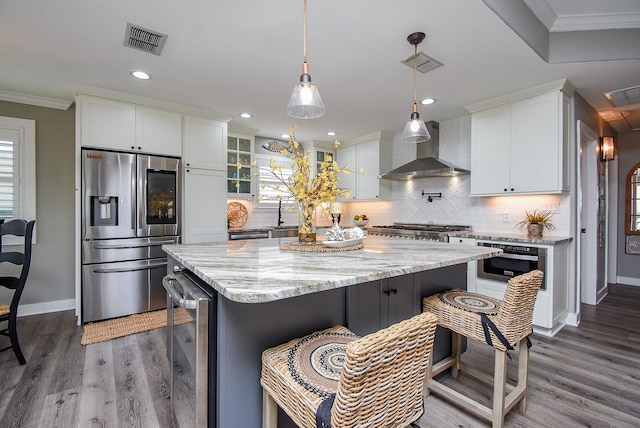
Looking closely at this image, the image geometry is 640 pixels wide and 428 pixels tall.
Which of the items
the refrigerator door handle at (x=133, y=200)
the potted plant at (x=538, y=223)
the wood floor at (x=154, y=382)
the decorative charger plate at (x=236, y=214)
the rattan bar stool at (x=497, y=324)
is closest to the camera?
the rattan bar stool at (x=497, y=324)

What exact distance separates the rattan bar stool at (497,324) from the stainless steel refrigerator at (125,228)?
297 cm

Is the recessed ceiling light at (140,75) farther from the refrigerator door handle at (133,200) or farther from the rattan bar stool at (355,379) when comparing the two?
the rattan bar stool at (355,379)

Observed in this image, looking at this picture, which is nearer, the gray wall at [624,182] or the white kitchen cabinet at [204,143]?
the white kitchen cabinet at [204,143]

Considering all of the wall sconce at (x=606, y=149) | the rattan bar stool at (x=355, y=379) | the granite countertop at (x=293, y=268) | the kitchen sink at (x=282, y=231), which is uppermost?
the wall sconce at (x=606, y=149)

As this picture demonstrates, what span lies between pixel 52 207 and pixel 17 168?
0.51m

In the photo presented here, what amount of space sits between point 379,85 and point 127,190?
285 centimetres

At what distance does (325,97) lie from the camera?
130 inches

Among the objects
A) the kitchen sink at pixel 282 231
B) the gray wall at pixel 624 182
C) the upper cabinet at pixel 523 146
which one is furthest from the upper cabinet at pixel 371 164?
the gray wall at pixel 624 182

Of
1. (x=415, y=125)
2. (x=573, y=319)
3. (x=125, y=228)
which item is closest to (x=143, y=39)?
(x=125, y=228)

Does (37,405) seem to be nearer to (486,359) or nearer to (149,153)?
(149,153)

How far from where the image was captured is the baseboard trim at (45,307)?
3.32 m

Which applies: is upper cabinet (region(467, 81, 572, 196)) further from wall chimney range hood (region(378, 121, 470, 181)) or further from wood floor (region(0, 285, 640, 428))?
wood floor (region(0, 285, 640, 428))

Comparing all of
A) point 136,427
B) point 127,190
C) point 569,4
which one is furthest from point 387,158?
point 136,427

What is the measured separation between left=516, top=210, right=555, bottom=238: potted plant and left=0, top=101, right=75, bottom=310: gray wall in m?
5.19
